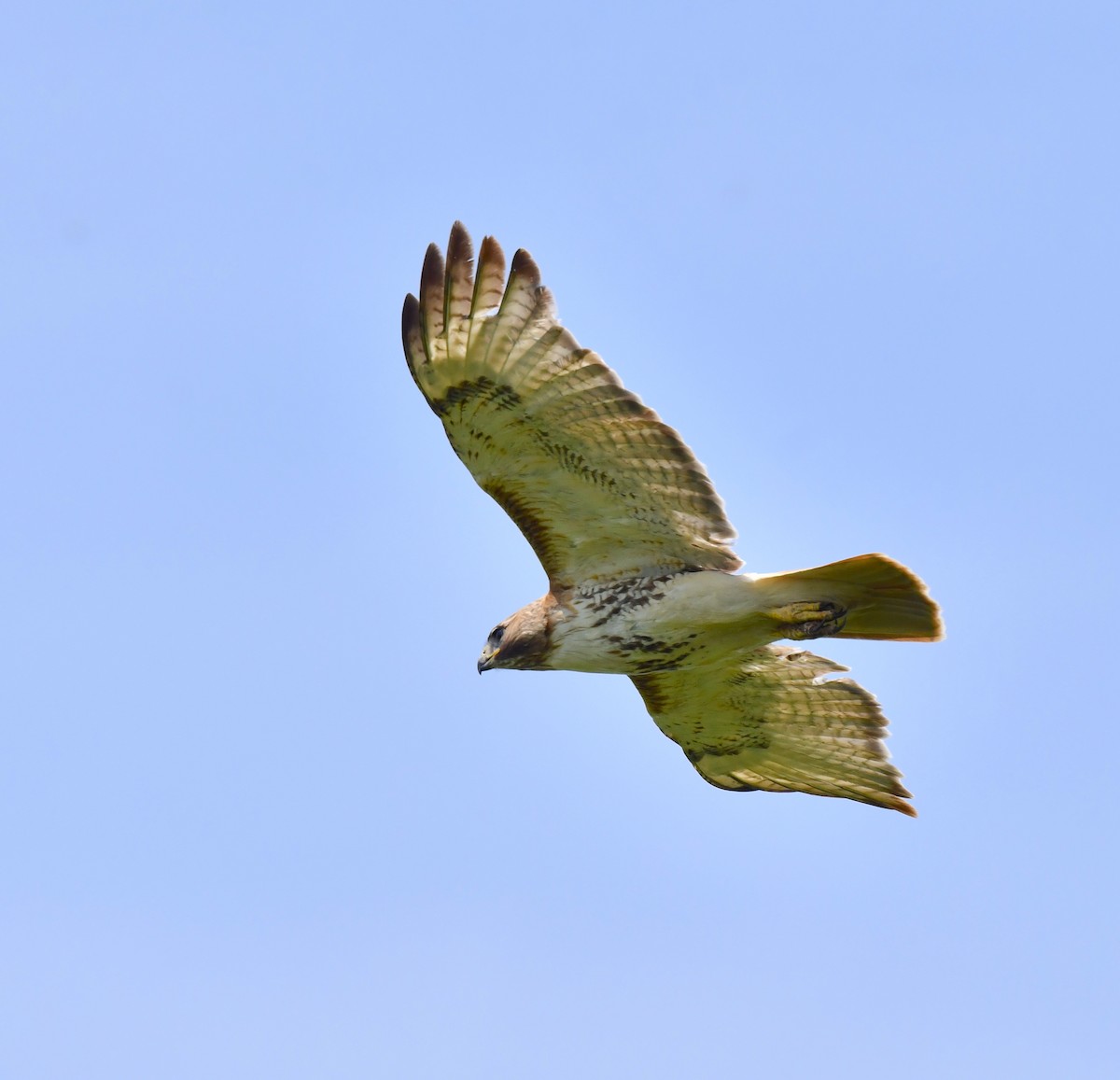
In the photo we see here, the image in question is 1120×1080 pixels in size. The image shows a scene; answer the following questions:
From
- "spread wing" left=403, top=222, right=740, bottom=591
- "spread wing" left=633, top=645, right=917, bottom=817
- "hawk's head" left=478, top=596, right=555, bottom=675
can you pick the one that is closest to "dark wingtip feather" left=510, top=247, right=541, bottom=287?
"spread wing" left=403, top=222, right=740, bottom=591

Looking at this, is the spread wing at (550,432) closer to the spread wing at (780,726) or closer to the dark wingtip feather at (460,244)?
the dark wingtip feather at (460,244)

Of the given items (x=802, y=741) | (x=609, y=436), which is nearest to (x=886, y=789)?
(x=802, y=741)

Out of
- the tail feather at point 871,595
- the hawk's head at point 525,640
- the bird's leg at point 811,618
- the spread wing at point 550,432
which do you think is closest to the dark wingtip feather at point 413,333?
the spread wing at point 550,432

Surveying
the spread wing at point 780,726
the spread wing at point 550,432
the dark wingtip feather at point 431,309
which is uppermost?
the dark wingtip feather at point 431,309

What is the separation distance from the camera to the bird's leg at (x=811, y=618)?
968cm

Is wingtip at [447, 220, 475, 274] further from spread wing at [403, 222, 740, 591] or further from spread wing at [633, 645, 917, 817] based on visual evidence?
spread wing at [633, 645, 917, 817]

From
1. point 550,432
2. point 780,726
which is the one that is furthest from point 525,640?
point 780,726

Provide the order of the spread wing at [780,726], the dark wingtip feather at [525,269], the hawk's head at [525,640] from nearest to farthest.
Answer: the dark wingtip feather at [525,269] < the hawk's head at [525,640] < the spread wing at [780,726]

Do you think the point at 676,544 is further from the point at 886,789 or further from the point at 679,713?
the point at 886,789

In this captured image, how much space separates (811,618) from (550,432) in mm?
1651

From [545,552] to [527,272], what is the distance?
158cm

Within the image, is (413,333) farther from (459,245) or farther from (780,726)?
(780,726)

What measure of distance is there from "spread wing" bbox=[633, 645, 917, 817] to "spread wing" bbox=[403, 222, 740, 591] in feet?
3.84

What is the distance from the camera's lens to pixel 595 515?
9.79 metres
